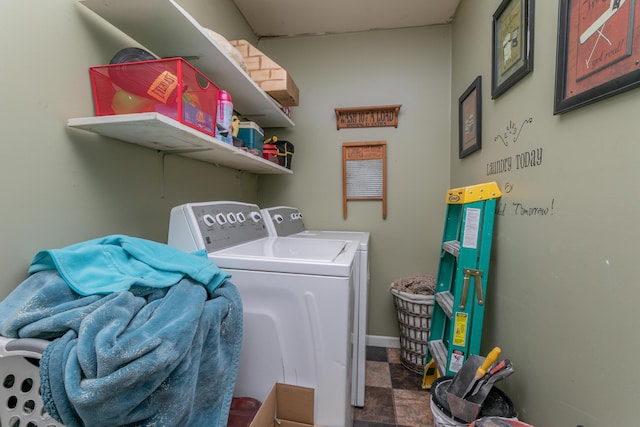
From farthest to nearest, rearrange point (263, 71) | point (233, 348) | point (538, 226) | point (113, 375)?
point (263, 71) → point (538, 226) → point (233, 348) → point (113, 375)

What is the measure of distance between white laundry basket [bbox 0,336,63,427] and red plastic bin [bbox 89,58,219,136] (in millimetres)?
763

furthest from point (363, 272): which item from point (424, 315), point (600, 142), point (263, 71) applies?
point (263, 71)

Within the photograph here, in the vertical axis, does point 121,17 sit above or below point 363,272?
above

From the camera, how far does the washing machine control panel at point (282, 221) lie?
1809mm

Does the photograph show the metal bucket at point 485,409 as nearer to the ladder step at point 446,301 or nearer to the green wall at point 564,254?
the green wall at point 564,254

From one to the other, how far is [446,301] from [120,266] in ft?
5.23

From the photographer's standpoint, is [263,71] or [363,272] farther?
[263,71]

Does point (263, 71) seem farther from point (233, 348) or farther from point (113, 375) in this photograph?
point (113, 375)

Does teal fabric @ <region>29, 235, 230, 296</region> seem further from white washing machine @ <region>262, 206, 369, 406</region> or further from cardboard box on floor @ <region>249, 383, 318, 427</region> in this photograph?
white washing machine @ <region>262, 206, 369, 406</region>

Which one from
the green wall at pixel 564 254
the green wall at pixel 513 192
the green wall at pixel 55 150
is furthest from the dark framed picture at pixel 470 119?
the green wall at pixel 55 150

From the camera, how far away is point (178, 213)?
3.87ft

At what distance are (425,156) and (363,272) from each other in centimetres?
128

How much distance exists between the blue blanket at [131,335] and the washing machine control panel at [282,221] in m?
0.94

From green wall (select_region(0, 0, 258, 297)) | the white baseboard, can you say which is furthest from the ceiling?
the white baseboard
